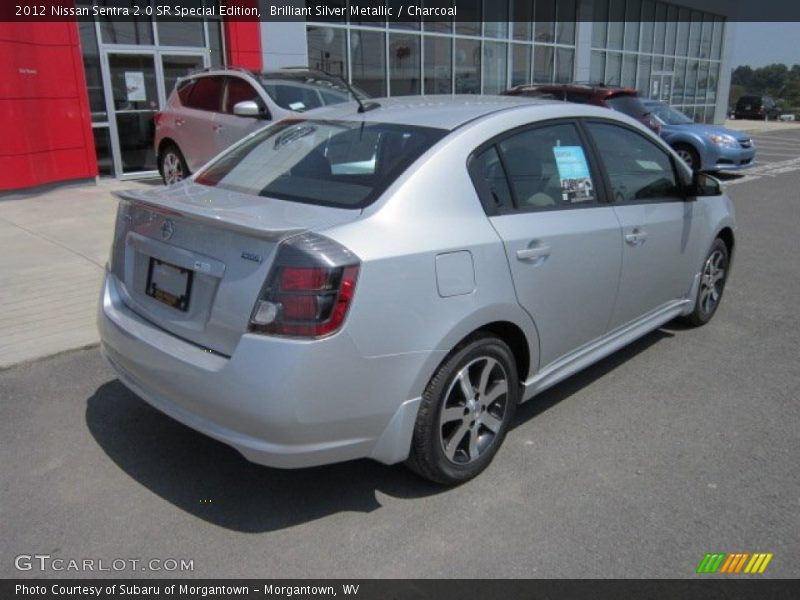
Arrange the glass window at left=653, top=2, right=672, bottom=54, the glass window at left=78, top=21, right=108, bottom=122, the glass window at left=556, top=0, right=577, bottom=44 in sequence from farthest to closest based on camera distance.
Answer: the glass window at left=653, top=2, right=672, bottom=54, the glass window at left=556, top=0, right=577, bottom=44, the glass window at left=78, top=21, right=108, bottom=122

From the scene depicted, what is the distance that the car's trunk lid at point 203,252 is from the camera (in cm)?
259

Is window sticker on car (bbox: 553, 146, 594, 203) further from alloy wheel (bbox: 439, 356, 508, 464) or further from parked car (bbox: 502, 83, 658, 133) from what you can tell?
parked car (bbox: 502, 83, 658, 133)

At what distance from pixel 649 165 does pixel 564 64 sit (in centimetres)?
1867

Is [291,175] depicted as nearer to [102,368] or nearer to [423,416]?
[423,416]

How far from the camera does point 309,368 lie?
248 centimetres

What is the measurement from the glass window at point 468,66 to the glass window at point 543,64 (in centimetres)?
Result: 288

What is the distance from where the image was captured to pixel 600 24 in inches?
876

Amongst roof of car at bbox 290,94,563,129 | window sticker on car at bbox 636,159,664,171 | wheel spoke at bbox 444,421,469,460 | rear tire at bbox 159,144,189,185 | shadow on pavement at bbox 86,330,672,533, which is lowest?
shadow on pavement at bbox 86,330,672,533

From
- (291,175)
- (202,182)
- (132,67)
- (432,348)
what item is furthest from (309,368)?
(132,67)

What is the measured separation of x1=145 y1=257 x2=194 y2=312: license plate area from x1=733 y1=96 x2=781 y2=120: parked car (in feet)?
153

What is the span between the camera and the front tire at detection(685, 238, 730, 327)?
5016 millimetres

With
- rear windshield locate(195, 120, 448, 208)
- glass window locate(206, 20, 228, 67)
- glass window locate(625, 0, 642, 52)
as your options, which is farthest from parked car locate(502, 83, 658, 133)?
glass window locate(625, 0, 642, 52)

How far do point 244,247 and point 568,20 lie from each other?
20.9m

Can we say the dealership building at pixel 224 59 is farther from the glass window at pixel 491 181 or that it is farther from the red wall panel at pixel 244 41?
the glass window at pixel 491 181
